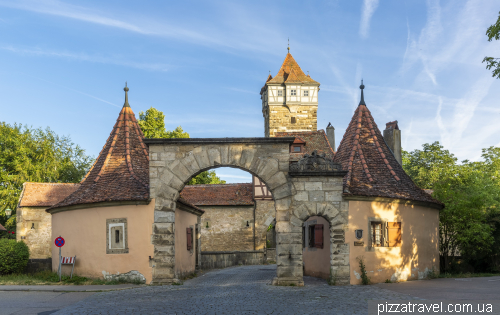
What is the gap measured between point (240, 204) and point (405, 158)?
18972 millimetres

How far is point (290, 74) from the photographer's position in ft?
149

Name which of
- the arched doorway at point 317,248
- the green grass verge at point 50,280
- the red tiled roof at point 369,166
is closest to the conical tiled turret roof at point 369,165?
the red tiled roof at point 369,166

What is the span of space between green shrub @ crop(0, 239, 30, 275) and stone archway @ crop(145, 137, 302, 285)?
6.57m

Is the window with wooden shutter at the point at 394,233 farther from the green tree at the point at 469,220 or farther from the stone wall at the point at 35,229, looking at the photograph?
the stone wall at the point at 35,229

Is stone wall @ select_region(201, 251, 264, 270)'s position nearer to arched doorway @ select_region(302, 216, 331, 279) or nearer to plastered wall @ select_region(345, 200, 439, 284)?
arched doorway @ select_region(302, 216, 331, 279)

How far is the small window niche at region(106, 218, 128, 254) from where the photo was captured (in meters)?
15.8

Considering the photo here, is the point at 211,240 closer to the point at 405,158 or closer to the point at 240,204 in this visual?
the point at 240,204

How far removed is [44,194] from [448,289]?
24624 millimetres

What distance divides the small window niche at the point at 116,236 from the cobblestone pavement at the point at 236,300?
1.97 meters

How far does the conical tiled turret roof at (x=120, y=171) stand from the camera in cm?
1614

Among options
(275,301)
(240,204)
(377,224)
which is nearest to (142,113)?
(240,204)

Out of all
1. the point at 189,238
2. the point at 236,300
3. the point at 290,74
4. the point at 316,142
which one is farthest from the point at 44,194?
the point at 290,74

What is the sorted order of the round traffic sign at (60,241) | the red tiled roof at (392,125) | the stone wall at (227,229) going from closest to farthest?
the round traffic sign at (60,241) → the red tiled roof at (392,125) → the stone wall at (227,229)

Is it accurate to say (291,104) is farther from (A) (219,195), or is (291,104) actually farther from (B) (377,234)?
(B) (377,234)
